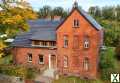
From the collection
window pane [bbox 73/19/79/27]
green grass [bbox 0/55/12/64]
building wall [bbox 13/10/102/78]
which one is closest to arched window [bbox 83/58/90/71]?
building wall [bbox 13/10/102/78]

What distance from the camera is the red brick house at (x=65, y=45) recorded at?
4675cm

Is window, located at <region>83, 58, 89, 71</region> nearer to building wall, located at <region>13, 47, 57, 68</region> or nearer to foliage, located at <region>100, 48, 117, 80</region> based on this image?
foliage, located at <region>100, 48, 117, 80</region>

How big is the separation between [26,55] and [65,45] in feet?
19.3

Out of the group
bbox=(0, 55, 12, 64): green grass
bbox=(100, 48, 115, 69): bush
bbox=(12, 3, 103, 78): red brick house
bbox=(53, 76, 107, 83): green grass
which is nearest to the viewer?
bbox=(53, 76, 107, 83): green grass

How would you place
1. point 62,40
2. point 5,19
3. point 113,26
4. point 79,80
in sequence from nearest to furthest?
1. point 5,19
2. point 79,80
3. point 62,40
4. point 113,26

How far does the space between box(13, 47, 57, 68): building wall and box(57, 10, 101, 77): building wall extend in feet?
5.95

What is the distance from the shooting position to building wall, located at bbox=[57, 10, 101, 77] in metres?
46.6

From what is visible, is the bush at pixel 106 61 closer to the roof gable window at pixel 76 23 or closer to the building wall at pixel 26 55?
the roof gable window at pixel 76 23

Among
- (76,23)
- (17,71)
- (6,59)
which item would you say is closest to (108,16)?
(6,59)

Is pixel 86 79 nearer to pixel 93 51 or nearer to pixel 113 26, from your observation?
pixel 93 51

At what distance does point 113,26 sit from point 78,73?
98.5 ft

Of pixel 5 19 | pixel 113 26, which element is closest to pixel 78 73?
pixel 5 19

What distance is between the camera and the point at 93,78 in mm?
46438

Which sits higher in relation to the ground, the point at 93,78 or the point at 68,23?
the point at 68,23
